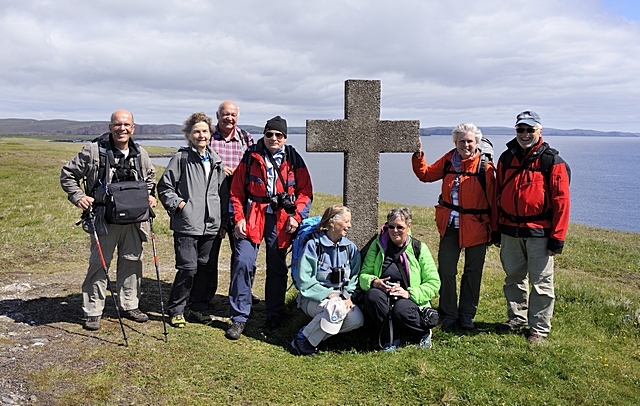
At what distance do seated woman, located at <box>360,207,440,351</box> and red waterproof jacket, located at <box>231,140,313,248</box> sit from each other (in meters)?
1.19

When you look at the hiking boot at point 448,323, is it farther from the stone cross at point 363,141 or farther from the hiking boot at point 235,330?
the hiking boot at point 235,330

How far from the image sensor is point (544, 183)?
6.15 metres

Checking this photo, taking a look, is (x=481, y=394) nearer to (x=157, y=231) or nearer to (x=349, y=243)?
(x=349, y=243)

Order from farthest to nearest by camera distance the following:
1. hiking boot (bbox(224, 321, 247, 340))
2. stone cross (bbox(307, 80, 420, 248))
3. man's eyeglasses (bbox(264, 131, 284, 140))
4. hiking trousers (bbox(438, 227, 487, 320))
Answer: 1. stone cross (bbox(307, 80, 420, 248))
2. hiking trousers (bbox(438, 227, 487, 320))
3. man's eyeglasses (bbox(264, 131, 284, 140))
4. hiking boot (bbox(224, 321, 247, 340))

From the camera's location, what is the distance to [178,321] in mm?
6723

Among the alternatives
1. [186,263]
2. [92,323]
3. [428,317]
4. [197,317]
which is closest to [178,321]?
[197,317]

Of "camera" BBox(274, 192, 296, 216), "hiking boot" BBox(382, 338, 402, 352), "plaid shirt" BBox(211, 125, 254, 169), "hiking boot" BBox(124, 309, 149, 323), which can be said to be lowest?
"hiking boot" BBox(382, 338, 402, 352)

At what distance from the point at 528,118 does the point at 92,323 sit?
6.09m

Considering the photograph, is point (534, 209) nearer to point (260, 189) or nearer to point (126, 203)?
point (260, 189)

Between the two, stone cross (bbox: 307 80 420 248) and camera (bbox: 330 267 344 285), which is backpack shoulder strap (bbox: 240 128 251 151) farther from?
camera (bbox: 330 267 344 285)

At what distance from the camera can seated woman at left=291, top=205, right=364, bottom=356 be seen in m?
6.09

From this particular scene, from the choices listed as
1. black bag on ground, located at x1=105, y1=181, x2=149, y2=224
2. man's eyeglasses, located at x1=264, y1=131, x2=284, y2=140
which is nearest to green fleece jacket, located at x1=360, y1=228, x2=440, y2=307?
man's eyeglasses, located at x1=264, y1=131, x2=284, y2=140

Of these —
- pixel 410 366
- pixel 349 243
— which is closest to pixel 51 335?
pixel 349 243

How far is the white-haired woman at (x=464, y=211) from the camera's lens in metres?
Answer: 6.55
